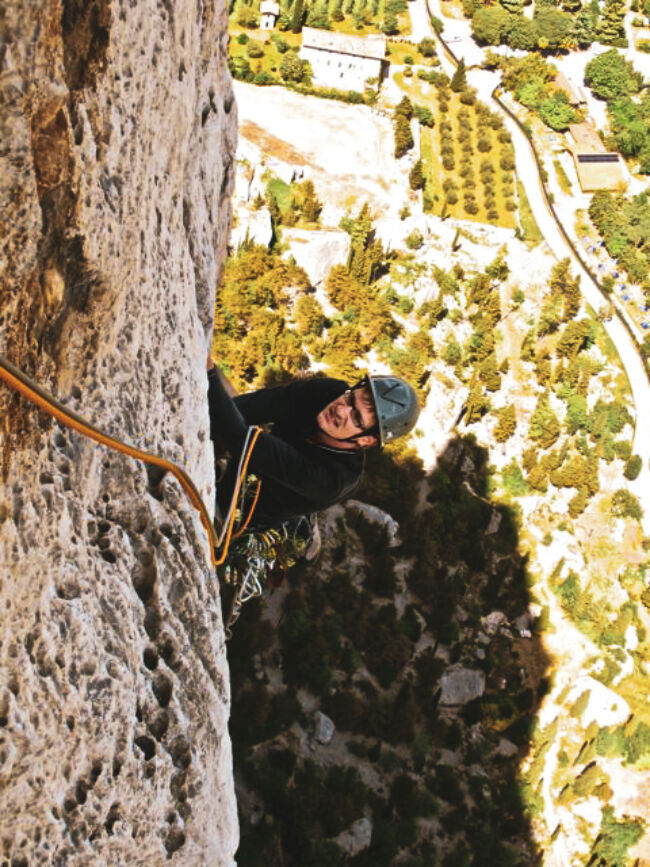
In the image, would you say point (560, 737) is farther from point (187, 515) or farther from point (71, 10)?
point (71, 10)

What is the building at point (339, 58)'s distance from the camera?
49.4 m

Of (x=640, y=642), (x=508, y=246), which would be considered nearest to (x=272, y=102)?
(x=508, y=246)

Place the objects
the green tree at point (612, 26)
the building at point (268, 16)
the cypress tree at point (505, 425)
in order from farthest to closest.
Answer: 1. the green tree at point (612, 26)
2. the building at point (268, 16)
3. the cypress tree at point (505, 425)

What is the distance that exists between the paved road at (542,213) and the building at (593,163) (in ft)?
11.9

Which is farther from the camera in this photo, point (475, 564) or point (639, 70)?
point (639, 70)

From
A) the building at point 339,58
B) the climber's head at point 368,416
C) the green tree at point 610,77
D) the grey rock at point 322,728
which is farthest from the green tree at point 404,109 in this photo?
the climber's head at point 368,416

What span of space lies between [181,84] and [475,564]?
2913 cm

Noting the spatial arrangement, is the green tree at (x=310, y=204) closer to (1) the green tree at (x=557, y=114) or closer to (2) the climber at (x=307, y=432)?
(1) the green tree at (x=557, y=114)

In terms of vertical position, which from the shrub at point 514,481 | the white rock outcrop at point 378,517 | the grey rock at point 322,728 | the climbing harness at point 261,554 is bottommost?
the grey rock at point 322,728

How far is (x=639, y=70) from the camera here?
61.8 meters

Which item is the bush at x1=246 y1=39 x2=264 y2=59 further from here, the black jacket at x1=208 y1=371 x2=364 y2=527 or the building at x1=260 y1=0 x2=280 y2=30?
the black jacket at x1=208 y1=371 x2=364 y2=527

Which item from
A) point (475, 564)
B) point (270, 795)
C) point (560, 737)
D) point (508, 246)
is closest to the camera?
point (270, 795)

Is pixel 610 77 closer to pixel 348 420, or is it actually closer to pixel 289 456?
pixel 348 420

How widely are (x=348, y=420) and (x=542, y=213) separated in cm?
4537
